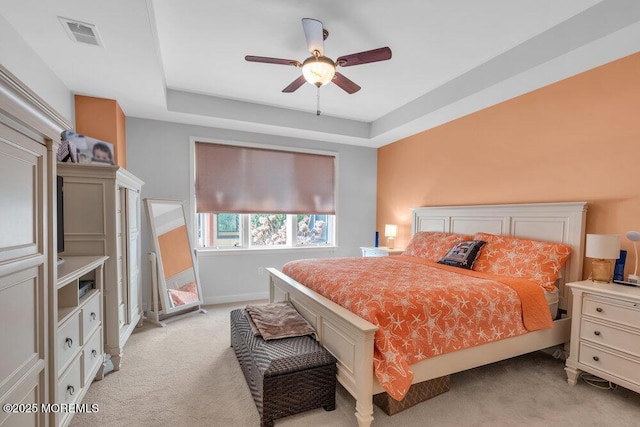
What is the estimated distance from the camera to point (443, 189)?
4.09 metres

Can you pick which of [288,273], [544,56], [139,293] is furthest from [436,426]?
[139,293]

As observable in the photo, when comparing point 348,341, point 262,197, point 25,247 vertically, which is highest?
point 262,197

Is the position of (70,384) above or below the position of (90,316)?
below

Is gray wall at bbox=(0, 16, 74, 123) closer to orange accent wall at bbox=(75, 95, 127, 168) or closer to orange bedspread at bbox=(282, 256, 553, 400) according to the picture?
orange accent wall at bbox=(75, 95, 127, 168)

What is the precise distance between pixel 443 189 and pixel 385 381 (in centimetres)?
303

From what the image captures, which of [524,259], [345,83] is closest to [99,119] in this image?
[345,83]

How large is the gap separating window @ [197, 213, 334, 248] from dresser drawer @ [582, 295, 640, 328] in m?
3.42

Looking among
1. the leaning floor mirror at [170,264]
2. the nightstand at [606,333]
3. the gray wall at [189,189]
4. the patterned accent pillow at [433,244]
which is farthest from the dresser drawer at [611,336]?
the leaning floor mirror at [170,264]

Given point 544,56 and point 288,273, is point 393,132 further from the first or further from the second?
point 288,273

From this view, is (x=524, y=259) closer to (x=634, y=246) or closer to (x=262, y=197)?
(x=634, y=246)

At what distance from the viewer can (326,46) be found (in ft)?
8.94

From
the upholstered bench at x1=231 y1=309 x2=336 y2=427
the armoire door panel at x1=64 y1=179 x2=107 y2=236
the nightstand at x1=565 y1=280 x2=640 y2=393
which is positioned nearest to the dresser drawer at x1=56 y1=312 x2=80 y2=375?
the armoire door panel at x1=64 y1=179 x2=107 y2=236

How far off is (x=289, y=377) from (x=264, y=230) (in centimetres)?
309

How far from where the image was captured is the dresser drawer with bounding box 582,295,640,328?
2012 millimetres
